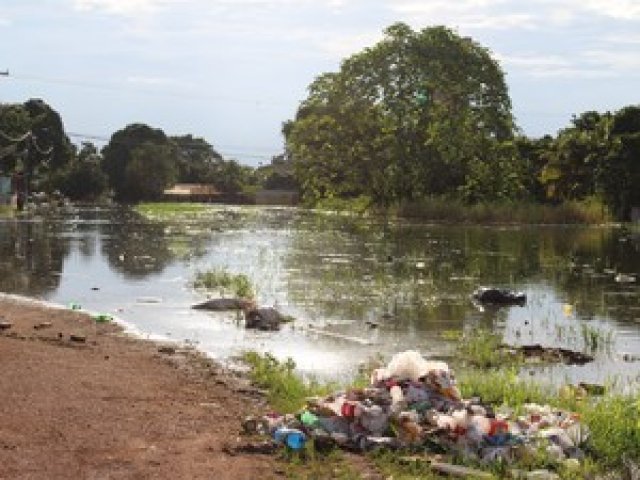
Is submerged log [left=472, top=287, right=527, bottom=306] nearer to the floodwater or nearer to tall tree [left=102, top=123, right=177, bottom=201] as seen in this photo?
the floodwater

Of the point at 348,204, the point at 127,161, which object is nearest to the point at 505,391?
→ the point at 348,204

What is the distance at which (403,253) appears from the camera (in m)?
30.2

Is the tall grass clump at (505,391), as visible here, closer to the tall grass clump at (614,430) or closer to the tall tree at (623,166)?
the tall grass clump at (614,430)

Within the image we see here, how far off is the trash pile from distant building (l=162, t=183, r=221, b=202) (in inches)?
3219

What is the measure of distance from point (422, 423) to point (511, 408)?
1.28 m

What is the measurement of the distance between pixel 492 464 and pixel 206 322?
9.03 m

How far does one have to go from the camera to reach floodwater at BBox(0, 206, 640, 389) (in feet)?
46.1

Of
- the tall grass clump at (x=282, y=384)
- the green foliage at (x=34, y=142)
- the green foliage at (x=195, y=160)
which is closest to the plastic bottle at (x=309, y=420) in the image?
the tall grass clump at (x=282, y=384)

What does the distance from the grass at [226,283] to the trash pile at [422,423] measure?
34.3ft

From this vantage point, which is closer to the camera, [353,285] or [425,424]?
[425,424]

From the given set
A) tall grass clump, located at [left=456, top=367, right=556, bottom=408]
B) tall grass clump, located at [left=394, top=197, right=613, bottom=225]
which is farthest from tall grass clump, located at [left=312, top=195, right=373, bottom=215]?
tall grass clump, located at [left=456, top=367, right=556, bottom=408]

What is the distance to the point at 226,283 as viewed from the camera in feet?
67.8

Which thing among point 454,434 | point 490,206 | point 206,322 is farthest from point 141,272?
point 490,206

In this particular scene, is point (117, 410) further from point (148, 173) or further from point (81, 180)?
point (81, 180)
